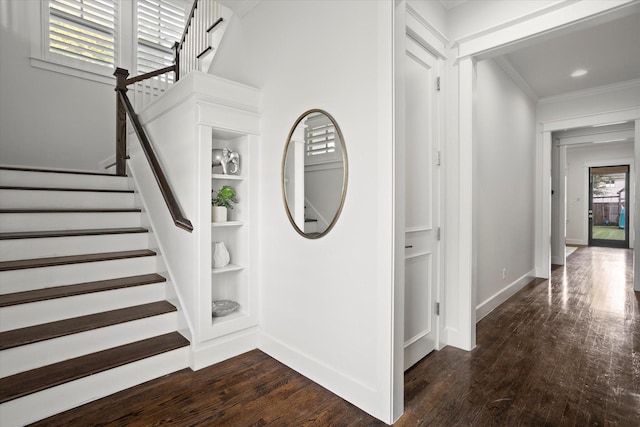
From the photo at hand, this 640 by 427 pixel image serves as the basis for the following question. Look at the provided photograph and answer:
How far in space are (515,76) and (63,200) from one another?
→ 521 cm

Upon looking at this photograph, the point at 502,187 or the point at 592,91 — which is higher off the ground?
the point at 592,91

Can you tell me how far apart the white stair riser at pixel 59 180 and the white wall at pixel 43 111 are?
3.89ft

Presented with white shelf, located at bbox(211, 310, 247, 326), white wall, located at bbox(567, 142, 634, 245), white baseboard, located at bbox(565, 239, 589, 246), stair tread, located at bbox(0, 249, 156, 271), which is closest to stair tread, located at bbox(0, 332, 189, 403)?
white shelf, located at bbox(211, 310, 247, 326)

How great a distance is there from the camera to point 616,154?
28.4 feet

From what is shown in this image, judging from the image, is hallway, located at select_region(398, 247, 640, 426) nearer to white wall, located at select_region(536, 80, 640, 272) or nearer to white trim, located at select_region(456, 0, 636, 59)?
white wall, located at select_region(536, 80, 640, 272)

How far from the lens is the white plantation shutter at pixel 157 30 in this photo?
4.83 meters

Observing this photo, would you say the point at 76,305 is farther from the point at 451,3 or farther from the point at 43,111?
the point at 451,3

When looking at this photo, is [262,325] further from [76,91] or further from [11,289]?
[76,91]

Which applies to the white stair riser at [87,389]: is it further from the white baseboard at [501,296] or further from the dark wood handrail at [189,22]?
the dark wood handrail at [189,22]

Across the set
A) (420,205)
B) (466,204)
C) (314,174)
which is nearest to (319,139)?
(314,174)

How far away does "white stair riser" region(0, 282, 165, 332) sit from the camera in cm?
205

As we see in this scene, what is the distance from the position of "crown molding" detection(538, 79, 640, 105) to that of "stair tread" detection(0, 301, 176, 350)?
5.97m

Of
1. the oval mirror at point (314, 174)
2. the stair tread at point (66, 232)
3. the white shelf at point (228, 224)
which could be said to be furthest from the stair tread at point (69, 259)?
the oval mirror at point (314, 174)

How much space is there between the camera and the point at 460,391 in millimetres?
2086
